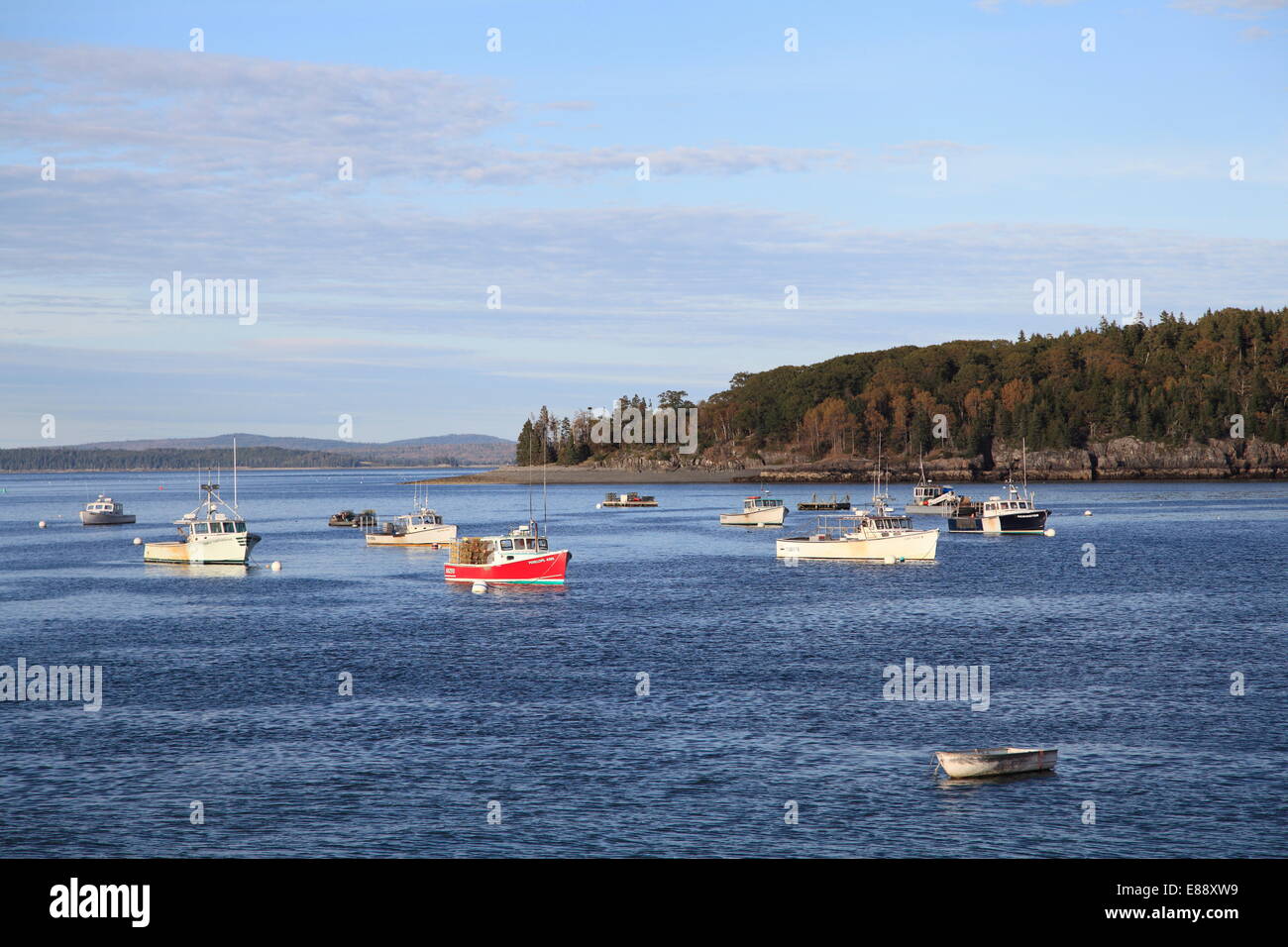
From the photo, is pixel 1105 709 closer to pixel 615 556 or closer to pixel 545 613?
pixel 545 613

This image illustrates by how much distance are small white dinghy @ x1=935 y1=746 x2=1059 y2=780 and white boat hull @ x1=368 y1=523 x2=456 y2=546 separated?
97597 millimetres

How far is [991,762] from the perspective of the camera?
30.9m

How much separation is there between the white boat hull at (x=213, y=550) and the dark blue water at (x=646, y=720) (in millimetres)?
14380

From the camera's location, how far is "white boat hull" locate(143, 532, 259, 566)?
9912 centimetres

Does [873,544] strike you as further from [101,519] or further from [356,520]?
[101,519]

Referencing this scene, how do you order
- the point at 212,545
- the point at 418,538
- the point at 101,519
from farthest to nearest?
the point at 101,519, the point at 418,538, the point at 212,545

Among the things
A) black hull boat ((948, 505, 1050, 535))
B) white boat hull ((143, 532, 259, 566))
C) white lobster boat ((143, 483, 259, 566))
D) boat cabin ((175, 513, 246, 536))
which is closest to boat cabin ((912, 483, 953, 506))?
black hull boat ((948, 505, 1050, 535))

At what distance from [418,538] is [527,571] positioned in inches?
1828

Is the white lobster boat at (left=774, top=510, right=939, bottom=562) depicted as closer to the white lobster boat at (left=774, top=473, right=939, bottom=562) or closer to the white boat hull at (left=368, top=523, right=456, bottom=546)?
the white lobster boat at (left=774, top=473, right=939, bottom=562)

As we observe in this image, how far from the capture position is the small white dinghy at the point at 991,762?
3078cm

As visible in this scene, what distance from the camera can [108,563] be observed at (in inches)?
4232

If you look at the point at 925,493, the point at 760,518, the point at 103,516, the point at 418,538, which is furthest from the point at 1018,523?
the point at 103,516

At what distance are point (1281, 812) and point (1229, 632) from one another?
1292 inches
